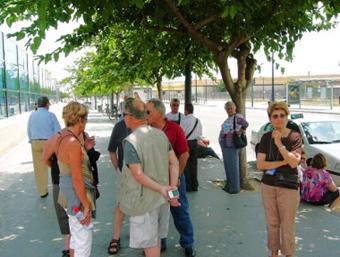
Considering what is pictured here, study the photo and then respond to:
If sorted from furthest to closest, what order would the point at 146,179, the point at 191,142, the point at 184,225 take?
the point at 191,142 → the point at 184,225 → the point at 146,179

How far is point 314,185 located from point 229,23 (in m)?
3.07

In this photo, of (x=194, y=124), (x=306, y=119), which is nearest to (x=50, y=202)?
(x=194, y=124)

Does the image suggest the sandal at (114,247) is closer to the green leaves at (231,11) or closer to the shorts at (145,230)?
the shorts at (145,230)

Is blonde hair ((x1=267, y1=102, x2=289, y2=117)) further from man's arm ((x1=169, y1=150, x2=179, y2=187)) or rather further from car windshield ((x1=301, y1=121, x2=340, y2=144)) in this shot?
car windshield ((x1=301, y1=121, x2=340, y2=144))

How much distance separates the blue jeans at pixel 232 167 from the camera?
7.91 metres

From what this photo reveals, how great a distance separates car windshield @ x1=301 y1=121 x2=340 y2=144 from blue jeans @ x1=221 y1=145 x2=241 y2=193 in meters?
2.53

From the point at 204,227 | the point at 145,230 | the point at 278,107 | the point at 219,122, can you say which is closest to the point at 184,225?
the point at 204,227

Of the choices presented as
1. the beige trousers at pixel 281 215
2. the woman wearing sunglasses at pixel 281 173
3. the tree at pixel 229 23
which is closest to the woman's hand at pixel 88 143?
the woman wearing sunglasses at pixel 281 173

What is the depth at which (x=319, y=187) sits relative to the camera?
7.16m

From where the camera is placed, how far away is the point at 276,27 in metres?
7.75

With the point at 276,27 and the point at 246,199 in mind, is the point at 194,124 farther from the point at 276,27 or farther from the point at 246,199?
the point at 276,27

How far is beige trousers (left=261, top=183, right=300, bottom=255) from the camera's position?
14.3ft

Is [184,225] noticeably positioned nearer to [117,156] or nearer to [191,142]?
[117,156]

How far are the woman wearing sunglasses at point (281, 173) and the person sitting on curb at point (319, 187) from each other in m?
2.92
